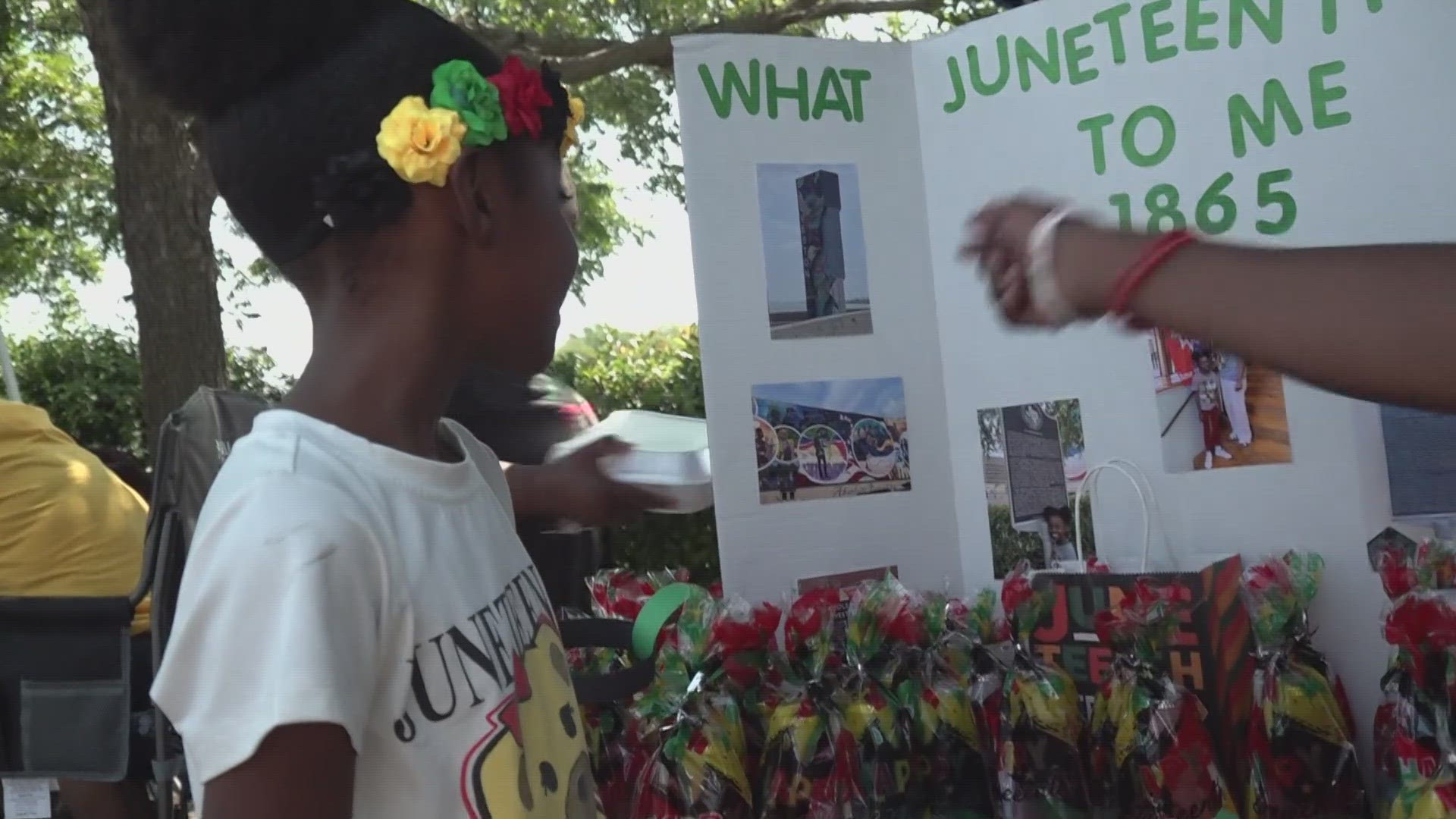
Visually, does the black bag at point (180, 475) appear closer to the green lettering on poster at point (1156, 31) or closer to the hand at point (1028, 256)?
the green lettering on poster at point (1156, 31)

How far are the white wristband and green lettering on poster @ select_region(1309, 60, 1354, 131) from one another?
1448 millimetres

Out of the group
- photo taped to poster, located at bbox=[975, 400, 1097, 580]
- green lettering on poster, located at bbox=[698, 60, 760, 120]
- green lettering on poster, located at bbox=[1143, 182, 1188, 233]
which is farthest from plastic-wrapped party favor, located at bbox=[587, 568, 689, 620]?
green lettering on poster, located at bbox=[1143, 182, 1188, 233]

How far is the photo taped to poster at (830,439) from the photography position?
2.54 meters

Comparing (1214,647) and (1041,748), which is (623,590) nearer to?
(1041,748)

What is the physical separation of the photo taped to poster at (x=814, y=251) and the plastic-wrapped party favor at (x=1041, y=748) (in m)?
0.74

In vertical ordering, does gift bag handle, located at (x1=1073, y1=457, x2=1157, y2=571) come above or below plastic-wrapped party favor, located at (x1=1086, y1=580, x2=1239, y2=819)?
above

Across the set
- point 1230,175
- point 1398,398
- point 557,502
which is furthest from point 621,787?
point 1398,398

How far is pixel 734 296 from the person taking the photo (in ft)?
8.29

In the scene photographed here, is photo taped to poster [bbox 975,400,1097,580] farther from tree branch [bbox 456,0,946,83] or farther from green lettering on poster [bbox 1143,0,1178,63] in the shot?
tree branch [bbox 456,0,946,83]

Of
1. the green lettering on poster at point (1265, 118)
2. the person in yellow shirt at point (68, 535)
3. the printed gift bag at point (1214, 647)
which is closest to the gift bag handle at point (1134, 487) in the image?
the printed gift bag at point (1214, 647)

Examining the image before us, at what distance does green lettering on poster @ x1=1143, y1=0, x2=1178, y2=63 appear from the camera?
241 centimetres

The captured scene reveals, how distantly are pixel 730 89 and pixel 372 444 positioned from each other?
1560 millimetres

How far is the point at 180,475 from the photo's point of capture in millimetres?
2803

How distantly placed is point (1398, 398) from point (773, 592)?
168cm
